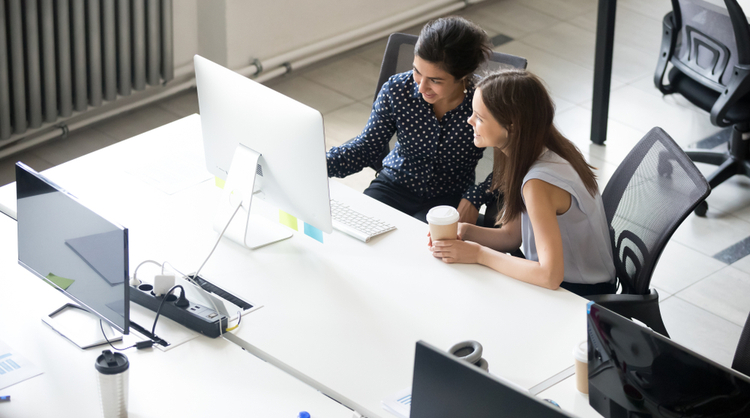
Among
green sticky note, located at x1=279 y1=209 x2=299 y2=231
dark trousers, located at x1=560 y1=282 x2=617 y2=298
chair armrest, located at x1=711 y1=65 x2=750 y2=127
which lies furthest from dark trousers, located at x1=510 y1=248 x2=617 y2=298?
chair armrest, located at x1=711 y1=65 x2=750 y2=127

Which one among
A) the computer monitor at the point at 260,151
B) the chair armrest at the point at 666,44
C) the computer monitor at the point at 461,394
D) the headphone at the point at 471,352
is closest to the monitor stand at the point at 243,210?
the computer monitor at the point at 260,151

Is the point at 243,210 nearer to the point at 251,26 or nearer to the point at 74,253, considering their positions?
the point at 74,253

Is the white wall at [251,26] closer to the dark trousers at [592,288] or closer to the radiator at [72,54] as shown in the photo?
the radiator at [72,54]

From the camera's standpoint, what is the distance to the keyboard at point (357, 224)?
2221 millimetres

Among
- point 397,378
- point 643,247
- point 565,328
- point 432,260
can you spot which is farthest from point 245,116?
point 643,247

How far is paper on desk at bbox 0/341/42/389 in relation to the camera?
1.68 meters

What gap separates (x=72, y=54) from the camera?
12.2ft

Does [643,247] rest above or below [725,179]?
above

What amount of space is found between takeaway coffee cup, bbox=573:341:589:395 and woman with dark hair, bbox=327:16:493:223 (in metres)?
0.89

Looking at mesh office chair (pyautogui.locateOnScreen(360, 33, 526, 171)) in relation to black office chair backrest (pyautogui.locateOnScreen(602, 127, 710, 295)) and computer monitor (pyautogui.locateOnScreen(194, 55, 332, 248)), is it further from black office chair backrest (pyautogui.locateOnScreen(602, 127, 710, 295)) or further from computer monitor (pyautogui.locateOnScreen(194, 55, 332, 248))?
black office chair backrest (pyautogui.locateOnScreen(602, 127, 710, 295))

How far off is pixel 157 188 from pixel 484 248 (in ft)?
3.20

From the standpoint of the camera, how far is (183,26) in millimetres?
4195

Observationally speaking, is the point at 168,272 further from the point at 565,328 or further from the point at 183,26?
the point at 183,26

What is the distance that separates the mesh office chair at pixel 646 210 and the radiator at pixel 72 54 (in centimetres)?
244
